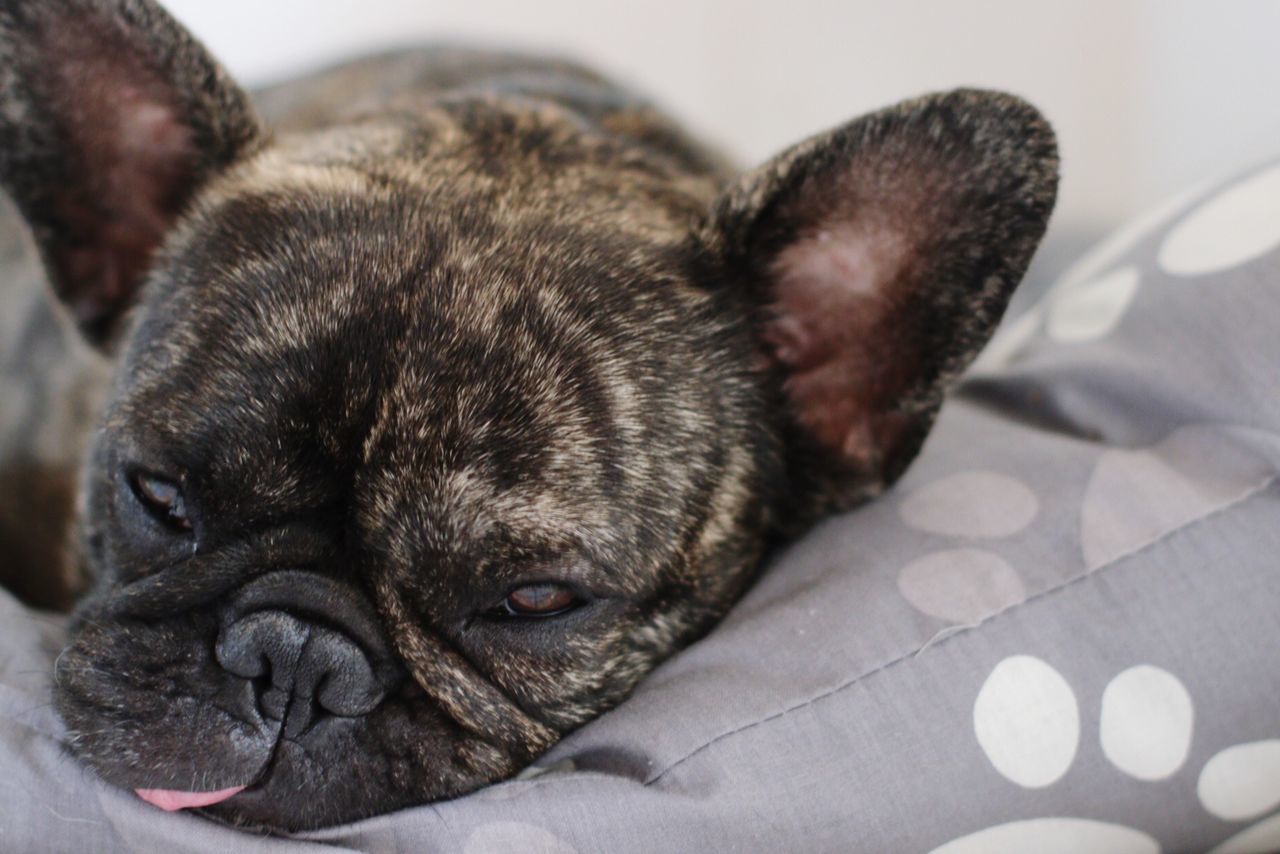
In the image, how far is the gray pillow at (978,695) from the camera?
1.19 metres

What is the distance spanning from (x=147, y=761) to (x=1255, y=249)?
148cm

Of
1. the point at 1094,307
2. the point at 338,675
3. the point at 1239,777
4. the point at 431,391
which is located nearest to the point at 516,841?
the point at 338,675

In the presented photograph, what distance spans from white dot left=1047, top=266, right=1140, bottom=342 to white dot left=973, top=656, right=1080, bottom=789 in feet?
1.99

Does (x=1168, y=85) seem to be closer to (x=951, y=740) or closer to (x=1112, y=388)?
(x=1112, y=388)

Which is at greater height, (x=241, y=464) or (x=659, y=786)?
(x=241, y=464)

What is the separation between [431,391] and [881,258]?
656 mm

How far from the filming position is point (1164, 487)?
139cm

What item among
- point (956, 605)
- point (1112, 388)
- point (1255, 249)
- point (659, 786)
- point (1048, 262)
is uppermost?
point (1255, 249)

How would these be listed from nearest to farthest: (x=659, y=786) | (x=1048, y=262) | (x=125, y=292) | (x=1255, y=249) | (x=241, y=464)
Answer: (x=659, y=786)
(x=241, y=464)
(x=1255, y=249)
(x=125, y=292)
(x=1048, y=262)

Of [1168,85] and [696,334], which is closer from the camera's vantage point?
[696,334]

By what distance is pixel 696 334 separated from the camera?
5.05ft

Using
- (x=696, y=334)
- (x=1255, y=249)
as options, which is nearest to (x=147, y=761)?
(x=696, y=334)

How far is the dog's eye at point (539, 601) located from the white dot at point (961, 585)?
40 cm

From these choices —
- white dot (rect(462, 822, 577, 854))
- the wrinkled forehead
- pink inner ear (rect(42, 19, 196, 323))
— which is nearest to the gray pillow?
white dot (rect(462, 822, 577, 854))
